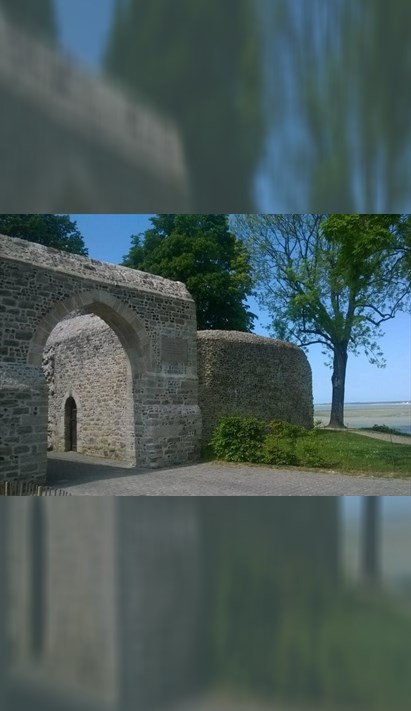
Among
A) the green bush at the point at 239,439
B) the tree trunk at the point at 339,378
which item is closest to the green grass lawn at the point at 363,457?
the green bush at the point at 239,439

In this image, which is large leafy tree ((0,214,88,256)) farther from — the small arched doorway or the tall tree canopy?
the tall tree canopy

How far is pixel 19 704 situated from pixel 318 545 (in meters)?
2.85

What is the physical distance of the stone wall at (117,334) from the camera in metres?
8.66

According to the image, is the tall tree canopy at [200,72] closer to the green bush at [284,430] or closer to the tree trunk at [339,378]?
the green bush at [284,430]

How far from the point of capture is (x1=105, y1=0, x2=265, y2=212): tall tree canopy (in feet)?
8.84

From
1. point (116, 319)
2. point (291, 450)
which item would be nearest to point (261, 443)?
point (291, 450)

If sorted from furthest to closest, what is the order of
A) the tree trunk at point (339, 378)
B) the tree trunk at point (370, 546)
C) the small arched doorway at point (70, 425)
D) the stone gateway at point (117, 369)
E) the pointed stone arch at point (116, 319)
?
1. the tree trunk at point (339, 378)
2. the small arched doorway at point (70, 425)
3. the pointed stone arch at point (116, 319)
4. the stone gateway at point (117, 369)
5. the tree trunk at point (370, 546)

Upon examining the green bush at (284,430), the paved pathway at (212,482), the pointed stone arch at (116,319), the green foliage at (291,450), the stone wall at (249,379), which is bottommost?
the paved pathway at (212,482)

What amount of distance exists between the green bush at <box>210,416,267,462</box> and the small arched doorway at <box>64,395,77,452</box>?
4587 millimetres

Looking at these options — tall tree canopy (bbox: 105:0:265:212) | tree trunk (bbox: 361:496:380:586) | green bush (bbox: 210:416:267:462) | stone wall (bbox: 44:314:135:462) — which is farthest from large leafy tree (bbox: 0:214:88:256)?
tall tree canopy (bbox: 105:0:265:212)

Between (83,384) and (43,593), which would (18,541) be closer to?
(43,593)

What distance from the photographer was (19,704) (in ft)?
6.97

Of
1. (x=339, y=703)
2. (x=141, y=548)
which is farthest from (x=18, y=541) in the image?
(x=339, y=703)

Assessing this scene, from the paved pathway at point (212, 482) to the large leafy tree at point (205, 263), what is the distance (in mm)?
10666
